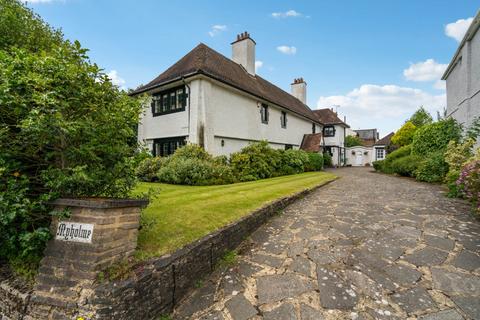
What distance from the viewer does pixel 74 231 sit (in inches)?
89.5

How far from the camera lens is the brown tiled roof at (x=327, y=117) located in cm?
3089

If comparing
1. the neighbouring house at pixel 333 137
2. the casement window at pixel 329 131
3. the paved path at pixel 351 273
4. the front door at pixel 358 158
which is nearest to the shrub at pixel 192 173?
the paved path at pixel 351 273

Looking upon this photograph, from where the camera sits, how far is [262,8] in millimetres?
12469

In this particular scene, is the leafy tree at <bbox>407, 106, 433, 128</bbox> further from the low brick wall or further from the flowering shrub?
the low brick wall

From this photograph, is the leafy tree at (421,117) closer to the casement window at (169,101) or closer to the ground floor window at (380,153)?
the ground floor window at (380,153)

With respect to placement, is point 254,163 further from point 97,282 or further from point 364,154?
point 364,154

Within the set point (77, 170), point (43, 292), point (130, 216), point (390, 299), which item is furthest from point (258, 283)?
point (77, 170)

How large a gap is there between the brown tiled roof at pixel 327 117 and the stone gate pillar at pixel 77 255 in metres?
31.2

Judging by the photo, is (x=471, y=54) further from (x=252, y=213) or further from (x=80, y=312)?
(x=80, y=312)

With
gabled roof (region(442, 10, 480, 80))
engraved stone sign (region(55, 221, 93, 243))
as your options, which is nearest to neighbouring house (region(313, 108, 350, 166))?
gabled roof (region(442, 10, 480, 80))

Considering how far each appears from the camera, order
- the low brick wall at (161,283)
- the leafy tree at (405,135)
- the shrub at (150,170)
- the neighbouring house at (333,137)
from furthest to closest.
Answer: the leafy tree at (405,135)
the neighbouring house at (333,137)
the shrub at (150,170)
the low brick wall at (161,283)

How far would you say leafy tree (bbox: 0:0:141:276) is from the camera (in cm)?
224

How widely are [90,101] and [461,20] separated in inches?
665

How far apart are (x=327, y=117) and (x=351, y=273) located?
105 ft
